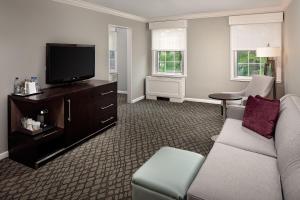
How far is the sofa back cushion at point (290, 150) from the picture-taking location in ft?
4.63

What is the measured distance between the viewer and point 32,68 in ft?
11.6

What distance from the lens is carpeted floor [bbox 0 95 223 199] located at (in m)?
2.43

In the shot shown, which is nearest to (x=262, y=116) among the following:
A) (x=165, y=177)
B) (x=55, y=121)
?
(x=165, y=177)

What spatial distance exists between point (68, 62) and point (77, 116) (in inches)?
38.4

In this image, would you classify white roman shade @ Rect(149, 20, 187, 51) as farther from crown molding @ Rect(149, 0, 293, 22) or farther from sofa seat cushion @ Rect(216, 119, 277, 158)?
sofa seat cushion @ Rect(216, 119, 277, 158)

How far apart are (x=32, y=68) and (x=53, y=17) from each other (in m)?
0.94

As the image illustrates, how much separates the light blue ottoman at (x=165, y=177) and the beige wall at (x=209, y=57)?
14.4 feet

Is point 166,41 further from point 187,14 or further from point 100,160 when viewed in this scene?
point 100,160

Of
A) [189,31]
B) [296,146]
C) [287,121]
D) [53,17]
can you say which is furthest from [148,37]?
[296,146]

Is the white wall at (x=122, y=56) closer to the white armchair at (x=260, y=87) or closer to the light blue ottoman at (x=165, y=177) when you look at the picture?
A: the white armchair at (x=260, y=87)

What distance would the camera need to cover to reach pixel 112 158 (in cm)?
318

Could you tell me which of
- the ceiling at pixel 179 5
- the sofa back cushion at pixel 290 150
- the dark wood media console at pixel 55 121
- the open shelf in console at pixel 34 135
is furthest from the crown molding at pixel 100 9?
the sofa back cushion at pixel 290 150

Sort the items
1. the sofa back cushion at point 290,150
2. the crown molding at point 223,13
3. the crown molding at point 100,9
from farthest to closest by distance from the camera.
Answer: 1. the crown molding at point 223,13
2. the crown molding at point 100,9
3. the sofa back cushion at point 290,150

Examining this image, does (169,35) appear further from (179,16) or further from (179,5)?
A: (179,5)
